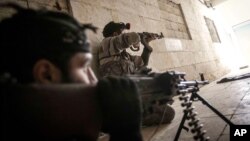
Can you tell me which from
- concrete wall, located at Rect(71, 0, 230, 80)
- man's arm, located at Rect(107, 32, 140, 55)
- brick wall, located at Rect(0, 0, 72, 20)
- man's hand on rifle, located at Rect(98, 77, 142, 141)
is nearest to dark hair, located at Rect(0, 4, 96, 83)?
man's hand on rifle, located at Rect(98, 77, 142, 141)

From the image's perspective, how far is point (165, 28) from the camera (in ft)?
17.9

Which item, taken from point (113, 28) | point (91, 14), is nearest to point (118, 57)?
point (113, 28)

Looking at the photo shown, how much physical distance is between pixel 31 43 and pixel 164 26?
4.97 m

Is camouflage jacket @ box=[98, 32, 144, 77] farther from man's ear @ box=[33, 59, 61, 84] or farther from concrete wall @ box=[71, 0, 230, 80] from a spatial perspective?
man's ear @ box=[33, 59, 61, 84]

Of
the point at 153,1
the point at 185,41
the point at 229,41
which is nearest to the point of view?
the point at 153,1

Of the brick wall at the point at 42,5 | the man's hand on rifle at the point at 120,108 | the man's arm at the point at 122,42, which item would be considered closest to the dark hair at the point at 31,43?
the man's hand on rifle at the point at 120,108

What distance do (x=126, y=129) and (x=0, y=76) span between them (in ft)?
1.31

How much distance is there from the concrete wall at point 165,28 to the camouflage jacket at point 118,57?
1.23 feet

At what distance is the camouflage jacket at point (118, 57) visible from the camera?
2531 mm

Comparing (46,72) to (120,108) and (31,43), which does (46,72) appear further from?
(120,108)

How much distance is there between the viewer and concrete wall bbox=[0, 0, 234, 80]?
10.3 feet

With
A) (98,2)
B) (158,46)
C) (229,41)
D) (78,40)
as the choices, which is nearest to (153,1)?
(158,46)

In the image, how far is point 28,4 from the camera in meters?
2.50

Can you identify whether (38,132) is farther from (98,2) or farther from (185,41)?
(185,41)
